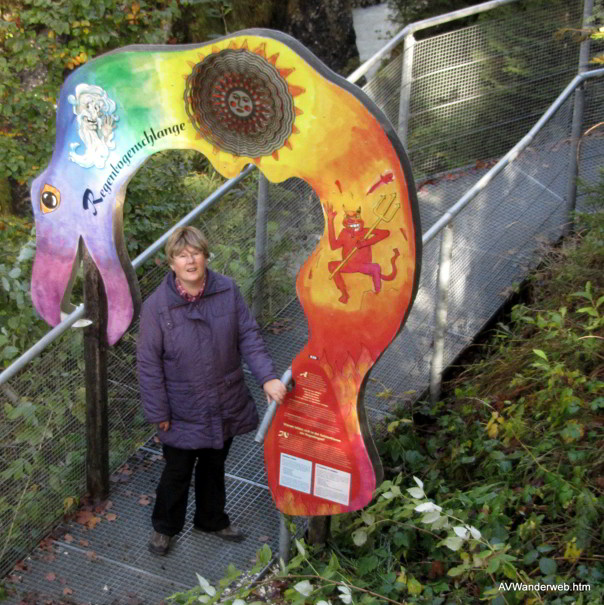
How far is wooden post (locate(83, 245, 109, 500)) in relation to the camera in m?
4.44

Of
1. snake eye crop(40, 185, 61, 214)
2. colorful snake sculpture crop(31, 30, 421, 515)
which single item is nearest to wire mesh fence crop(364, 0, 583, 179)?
colorful snake sculpture crop(31, 30, 421, 515)

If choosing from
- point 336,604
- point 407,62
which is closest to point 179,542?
point 336,604

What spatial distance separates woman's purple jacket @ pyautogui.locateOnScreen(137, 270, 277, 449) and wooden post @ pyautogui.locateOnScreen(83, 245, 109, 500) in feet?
1.76

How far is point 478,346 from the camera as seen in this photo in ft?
17.6

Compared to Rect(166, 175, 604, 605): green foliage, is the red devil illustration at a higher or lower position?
higher

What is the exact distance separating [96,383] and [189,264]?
107cm

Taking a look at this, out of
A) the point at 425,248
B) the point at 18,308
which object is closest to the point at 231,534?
the point at 18,308

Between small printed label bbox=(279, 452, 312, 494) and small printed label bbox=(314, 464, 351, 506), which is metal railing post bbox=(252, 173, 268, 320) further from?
small printed label bbox=(314, 464, 351, 506)

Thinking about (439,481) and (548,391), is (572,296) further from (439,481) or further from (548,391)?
(439,481)

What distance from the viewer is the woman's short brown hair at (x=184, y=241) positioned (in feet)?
12.6

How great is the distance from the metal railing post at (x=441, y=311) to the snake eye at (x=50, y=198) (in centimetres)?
200

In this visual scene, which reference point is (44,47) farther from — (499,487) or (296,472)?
(499,487)

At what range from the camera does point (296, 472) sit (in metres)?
4.07

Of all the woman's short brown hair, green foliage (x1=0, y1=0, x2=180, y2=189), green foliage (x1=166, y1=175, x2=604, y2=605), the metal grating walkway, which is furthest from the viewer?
green foliage (x1=0, y1=0, x2=180, y2=189)
